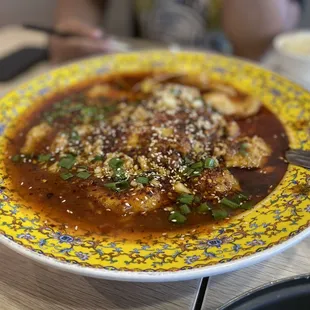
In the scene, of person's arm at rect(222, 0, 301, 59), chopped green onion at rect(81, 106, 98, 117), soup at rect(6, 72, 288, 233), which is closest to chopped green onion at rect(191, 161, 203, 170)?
soup at rect(6, 72, 288, 233)

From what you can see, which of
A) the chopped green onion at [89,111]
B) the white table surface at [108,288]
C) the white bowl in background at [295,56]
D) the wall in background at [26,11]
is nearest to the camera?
the white table surface at [108,288]

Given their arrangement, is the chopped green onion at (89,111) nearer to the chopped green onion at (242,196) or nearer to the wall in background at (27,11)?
the chopped green onion at (242,196)

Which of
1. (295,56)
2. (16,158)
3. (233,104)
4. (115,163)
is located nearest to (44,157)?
(16,158)

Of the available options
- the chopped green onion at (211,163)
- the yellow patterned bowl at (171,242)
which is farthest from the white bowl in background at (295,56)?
the chopped green onion at (211,163)

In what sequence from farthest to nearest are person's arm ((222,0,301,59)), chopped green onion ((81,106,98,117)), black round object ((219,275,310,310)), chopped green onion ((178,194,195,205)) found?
person's arm ((222,0,301,59)), chopped green onion ((81,106,98,117)), chopped green onion ((178,194,195,205)), black round object ((219,275,310,310))

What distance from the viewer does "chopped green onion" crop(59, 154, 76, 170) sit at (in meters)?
1.05

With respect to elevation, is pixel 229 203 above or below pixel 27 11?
below

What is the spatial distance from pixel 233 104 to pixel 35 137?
65cm

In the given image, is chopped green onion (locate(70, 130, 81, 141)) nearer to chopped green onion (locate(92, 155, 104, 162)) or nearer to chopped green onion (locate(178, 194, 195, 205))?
chopped green onion (locate(92, 155, 104, 162))

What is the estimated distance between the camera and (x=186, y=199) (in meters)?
0.92

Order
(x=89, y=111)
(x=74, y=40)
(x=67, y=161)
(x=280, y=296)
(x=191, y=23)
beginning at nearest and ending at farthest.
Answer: (x=280, y=296)
(x=67, y=161)
(x=89, y=111)
(x=74, y=40)
(x=191, y=23)

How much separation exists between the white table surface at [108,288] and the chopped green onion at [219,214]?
13 cm

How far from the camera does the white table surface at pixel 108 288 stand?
814 millimetres

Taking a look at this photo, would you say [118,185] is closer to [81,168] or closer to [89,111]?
[81,168]
